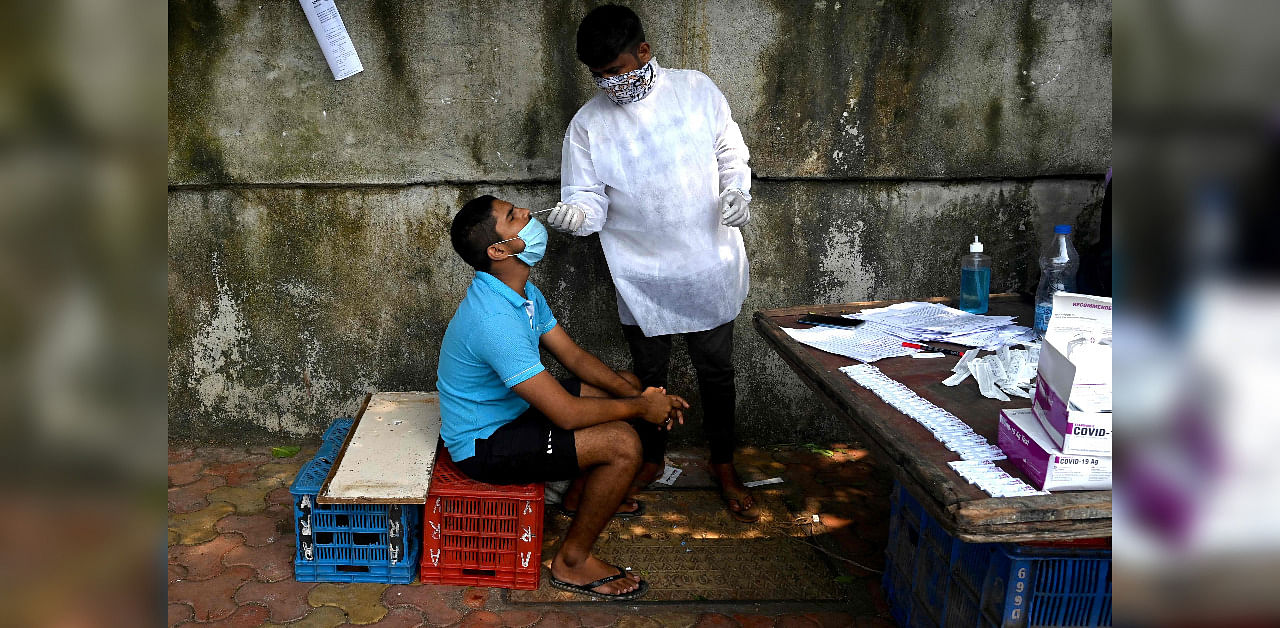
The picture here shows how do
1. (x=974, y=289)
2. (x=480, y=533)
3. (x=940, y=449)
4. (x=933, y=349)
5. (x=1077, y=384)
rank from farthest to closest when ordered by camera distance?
(x=974, y=289)
(x=480, y=533)
(x=933, y=349)
(x=940, y=449)
(x=1077, y=384)

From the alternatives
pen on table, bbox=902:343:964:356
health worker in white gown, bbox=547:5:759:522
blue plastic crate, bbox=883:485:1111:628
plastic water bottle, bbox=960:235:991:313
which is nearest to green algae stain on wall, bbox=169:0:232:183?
health worker in white gown, bbox=547:5:759:522

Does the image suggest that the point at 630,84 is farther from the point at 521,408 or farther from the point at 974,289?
the point at 974,289

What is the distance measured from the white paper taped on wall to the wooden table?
6.66 feet

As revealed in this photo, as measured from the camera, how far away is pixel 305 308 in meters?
3.88

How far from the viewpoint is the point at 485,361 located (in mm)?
2754

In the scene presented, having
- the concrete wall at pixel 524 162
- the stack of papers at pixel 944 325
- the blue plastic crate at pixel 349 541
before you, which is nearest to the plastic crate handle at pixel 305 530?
the blue plastic crate at pixel 349 541

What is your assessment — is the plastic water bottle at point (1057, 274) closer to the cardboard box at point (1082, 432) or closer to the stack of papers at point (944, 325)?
the stack of papers at point (944, 325)

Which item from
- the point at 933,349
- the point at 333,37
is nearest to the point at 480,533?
the point at 933,349

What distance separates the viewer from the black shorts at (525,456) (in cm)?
275

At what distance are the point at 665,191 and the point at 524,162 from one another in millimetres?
819

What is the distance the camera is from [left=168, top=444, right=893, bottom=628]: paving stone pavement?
2715 mm

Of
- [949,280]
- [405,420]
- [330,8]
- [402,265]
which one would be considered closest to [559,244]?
[402,265]

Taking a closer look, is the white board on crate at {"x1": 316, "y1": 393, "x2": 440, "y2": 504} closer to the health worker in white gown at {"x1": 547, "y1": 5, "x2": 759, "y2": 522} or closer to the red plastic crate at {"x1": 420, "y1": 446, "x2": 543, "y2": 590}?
the red plastic crate at {"x1": 420, "y1": 446, "x2": 543, "y2": 590}
